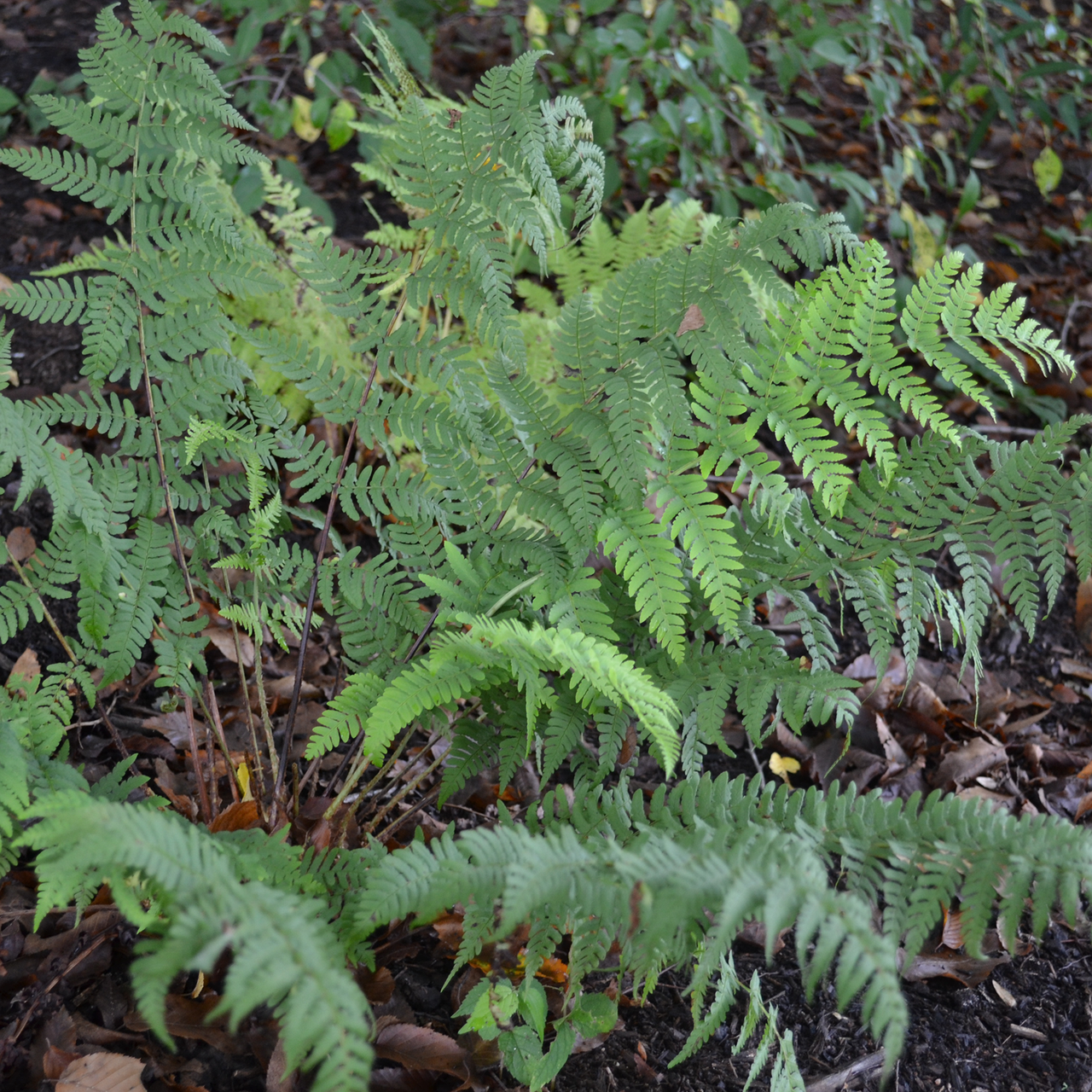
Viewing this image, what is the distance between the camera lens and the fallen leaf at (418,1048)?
1.53 m

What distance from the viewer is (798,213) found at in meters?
1.56

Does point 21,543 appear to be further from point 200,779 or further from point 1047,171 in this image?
point 1047,171

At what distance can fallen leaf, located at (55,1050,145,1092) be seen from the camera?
54.0 inches

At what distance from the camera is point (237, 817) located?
165 centimetres

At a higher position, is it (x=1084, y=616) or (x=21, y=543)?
(x=21, y=543)

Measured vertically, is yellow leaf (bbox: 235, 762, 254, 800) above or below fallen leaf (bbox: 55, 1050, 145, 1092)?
above

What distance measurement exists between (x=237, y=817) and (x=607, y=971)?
758 millimetres

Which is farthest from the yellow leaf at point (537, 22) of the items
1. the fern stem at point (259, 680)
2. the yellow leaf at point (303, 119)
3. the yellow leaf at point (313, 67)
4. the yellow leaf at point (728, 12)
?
the fern stem at point (259, 680)

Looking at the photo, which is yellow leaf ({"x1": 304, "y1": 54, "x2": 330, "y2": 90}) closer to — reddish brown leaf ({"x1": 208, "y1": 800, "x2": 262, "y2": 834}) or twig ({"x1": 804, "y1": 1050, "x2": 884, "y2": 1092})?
reddish brown leaf ({"x1": 208, "y1": 800, "x2": 262, "y2": 834})

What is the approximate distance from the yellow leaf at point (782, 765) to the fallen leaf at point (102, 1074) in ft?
5.01

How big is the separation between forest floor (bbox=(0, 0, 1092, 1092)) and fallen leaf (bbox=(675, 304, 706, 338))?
0.70 m

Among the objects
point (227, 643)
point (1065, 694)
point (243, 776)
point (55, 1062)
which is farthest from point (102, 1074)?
point (1065, 694)

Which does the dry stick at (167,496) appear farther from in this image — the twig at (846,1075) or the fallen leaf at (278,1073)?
the twig at (846,1075)

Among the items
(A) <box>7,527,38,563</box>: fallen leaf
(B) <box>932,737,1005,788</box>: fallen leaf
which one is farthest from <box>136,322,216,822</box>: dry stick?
(B) <box>932,737,1005,788</box>: fallen leaf
